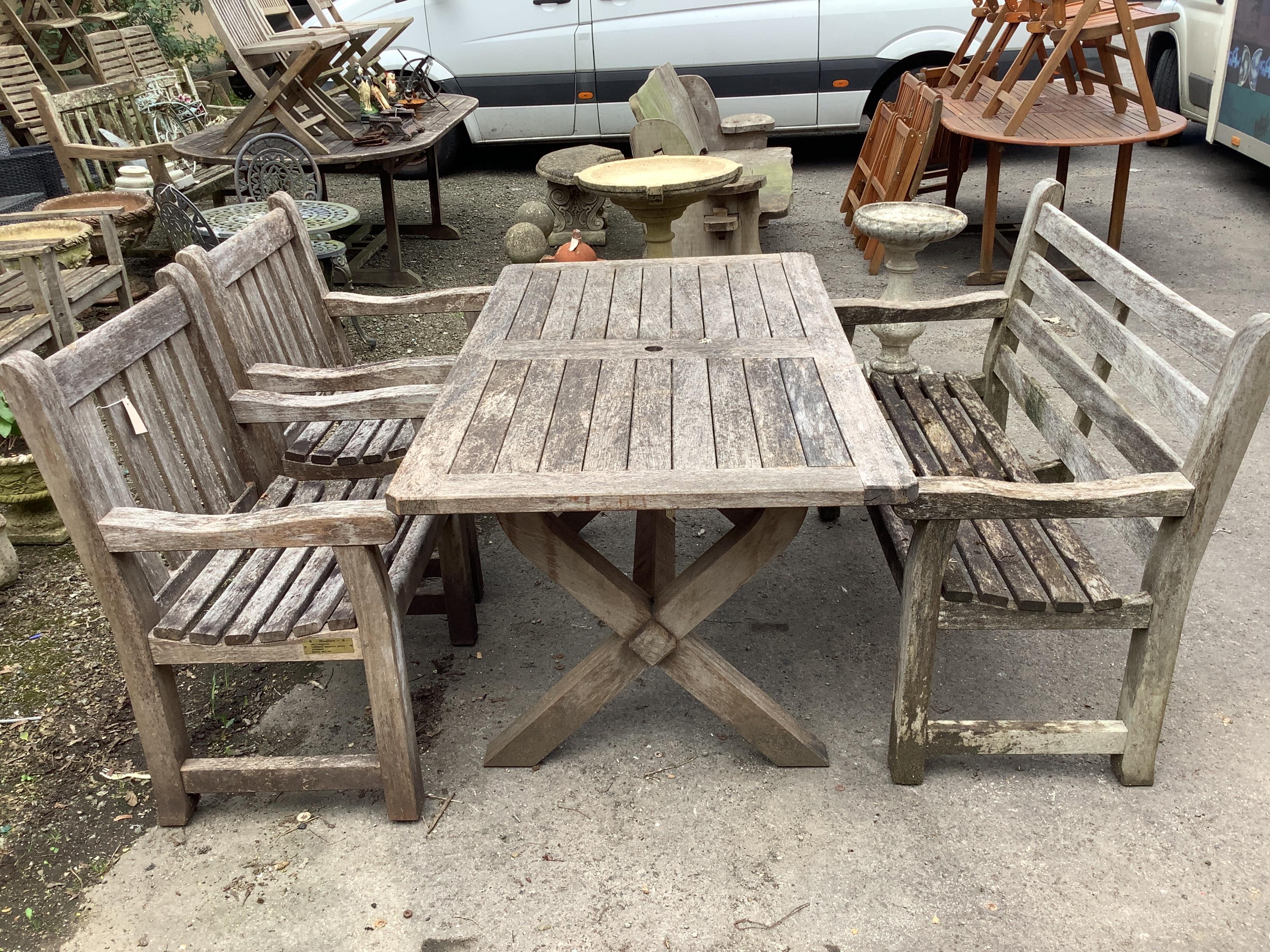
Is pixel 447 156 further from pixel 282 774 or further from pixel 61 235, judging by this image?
pixel 282 774

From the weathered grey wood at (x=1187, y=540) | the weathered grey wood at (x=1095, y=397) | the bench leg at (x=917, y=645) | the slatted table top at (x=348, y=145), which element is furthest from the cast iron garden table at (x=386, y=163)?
the weathered grey wood at (x=1187, y=540)

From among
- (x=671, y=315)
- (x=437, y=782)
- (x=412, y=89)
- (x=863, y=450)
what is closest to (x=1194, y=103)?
(x=412, y=89)

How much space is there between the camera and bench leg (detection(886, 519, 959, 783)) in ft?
7.39

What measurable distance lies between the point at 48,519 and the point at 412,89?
4444mm

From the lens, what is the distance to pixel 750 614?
3250 mm

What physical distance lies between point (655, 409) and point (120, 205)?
16.3ft

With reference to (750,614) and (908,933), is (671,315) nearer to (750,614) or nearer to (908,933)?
(750,614)

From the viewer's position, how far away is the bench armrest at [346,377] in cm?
289

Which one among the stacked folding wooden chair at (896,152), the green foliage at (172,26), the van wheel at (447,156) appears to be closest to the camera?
the stacked folding wooden chair at (896,152)

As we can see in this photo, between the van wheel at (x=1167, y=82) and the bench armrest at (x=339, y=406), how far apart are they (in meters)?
8.05

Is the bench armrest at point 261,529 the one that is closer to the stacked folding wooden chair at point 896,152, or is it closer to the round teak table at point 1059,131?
the stacked folding wooden chair at point 896,152

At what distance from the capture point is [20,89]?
739cm

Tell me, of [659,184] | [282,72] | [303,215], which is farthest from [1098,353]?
[282,72]

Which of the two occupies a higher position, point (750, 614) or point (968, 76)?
point (968, 76)
